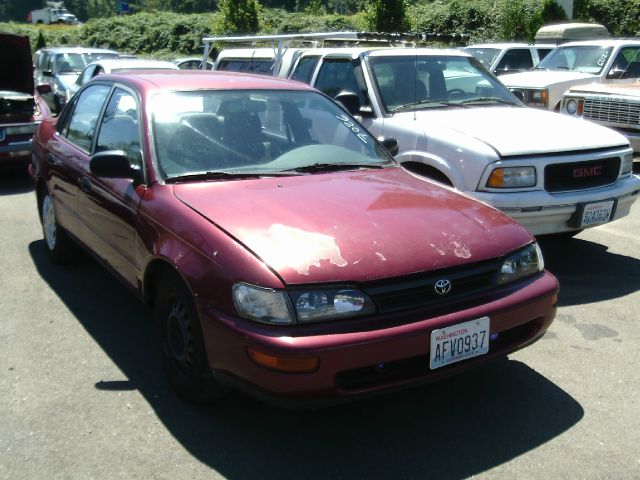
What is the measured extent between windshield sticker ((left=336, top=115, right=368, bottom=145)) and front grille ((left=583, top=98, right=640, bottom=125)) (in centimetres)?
540

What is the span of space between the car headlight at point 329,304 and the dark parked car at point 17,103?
295 inches

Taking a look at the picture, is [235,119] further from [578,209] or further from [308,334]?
[578,209]

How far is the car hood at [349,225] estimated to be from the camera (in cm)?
306

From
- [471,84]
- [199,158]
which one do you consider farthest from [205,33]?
[199,158]

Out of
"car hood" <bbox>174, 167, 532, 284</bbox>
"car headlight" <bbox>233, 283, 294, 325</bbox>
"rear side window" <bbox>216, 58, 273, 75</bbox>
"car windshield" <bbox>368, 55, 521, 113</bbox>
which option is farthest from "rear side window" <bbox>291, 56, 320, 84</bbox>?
"car headlight" <bbox>233, 283, 294, 325</bbox>

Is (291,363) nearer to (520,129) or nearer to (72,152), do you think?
(72,152)

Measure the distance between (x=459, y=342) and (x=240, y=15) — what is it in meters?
25.5

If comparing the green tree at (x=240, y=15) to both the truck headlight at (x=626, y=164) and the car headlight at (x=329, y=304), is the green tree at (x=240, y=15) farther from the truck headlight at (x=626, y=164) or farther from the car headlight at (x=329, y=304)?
the car headlight at (x=329, y=304)

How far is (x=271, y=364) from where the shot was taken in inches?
114

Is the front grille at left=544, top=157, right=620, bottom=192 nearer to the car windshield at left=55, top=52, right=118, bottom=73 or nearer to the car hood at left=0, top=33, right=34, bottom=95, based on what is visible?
the car hood at left=0, top=33, right=34, bottom=95

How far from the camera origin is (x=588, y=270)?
5.71m

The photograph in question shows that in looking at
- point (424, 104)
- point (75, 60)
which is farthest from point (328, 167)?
point (75, 60)

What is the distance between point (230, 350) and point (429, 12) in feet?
103

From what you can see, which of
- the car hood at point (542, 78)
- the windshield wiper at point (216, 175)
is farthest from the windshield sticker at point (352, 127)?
the car hood at point (542, 78)
